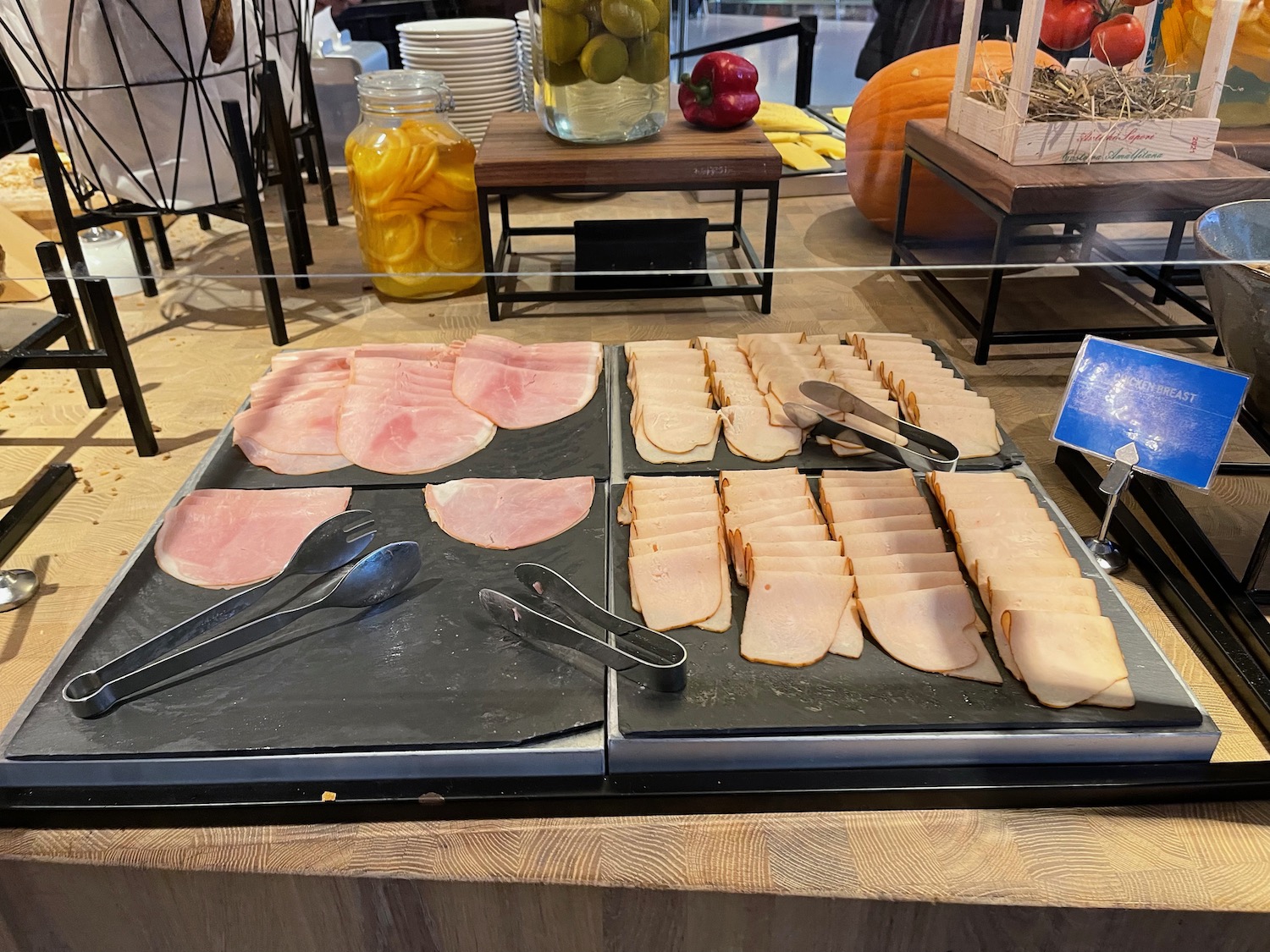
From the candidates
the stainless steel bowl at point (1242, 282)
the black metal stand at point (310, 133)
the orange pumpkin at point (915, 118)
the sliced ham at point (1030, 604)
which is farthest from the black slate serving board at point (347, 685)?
Result: the black metal stand at point (310, 133)

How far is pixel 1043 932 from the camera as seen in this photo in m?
0.71

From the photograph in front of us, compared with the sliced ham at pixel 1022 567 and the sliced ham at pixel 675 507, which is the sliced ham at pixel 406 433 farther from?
the sliced ham at pixel 1022 567

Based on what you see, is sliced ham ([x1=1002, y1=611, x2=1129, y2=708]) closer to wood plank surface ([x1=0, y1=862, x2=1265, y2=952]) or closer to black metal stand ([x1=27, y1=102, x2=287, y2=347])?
wood plank surface ([x1=0, y1=862, x2=1265, y2=952])

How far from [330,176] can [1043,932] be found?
184 centimetres

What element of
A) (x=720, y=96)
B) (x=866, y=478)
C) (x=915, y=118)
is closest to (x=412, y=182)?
(x=720, y=96)

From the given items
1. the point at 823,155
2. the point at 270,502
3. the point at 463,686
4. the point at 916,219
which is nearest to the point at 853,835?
the point at 463,686

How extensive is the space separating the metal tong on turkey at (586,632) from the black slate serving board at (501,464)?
27cm

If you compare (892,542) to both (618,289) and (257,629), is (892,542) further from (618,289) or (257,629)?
(618,289)

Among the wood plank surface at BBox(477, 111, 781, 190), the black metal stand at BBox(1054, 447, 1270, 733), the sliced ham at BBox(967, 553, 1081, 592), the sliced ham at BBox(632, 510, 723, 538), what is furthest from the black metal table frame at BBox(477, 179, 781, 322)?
the black metal stand at BBox(1054, 447, 1270, 733)

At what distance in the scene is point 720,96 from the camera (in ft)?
3.73

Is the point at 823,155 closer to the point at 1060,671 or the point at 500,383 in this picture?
the point at 500,383

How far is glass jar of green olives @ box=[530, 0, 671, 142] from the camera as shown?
3.61 feet

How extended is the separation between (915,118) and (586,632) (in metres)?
0.77

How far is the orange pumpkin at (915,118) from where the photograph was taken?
103 centimetres
